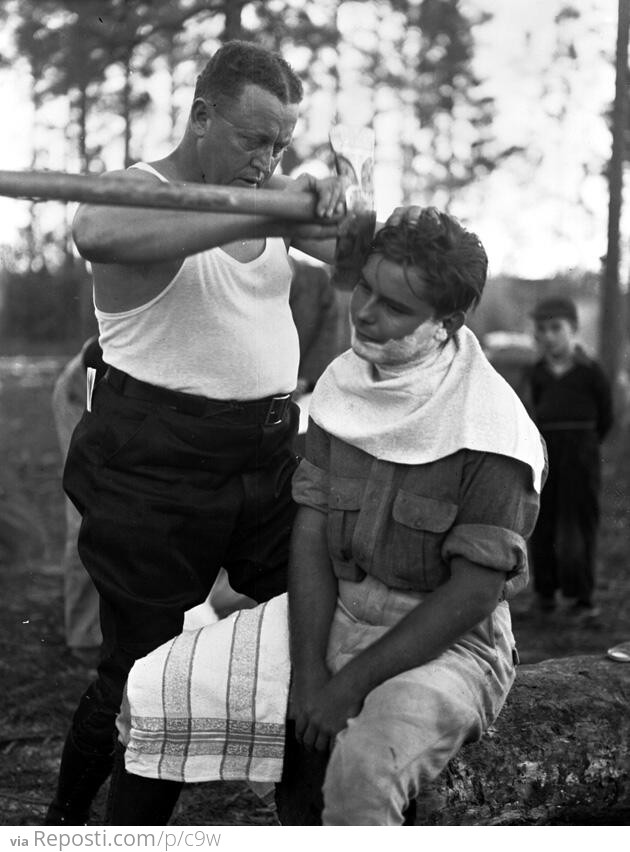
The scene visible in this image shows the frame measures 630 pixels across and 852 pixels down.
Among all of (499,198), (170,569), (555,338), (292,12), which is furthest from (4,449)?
(170,569)

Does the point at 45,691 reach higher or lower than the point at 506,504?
lower

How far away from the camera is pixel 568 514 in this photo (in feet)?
20.3

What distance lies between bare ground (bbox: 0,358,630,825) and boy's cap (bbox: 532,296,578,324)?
1.56m

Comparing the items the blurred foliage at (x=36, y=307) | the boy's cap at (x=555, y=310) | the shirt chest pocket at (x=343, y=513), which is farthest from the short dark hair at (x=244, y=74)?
the blurred foliage at (x=36, y=307)

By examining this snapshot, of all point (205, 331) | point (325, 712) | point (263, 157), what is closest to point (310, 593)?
point (325, 712)

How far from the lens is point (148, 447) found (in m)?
2.57

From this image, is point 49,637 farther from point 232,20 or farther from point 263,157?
point 263,157

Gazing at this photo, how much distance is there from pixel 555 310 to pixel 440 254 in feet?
13.3

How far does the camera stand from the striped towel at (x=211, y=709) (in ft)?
7.50

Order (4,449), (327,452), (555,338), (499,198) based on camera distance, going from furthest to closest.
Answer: (4,449), (499,198), (555,338), (327,452)

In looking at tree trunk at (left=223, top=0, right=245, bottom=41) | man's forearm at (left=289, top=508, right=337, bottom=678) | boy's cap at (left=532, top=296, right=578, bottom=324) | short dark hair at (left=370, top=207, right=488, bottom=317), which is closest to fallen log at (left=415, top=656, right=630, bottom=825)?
man's forearm at (left=289, top=508, right=337, bottom=678)

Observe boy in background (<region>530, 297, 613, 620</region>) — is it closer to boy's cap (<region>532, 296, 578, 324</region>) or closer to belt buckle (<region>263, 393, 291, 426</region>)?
boy's cap (<region>532, 296, 578, 324</region>)
